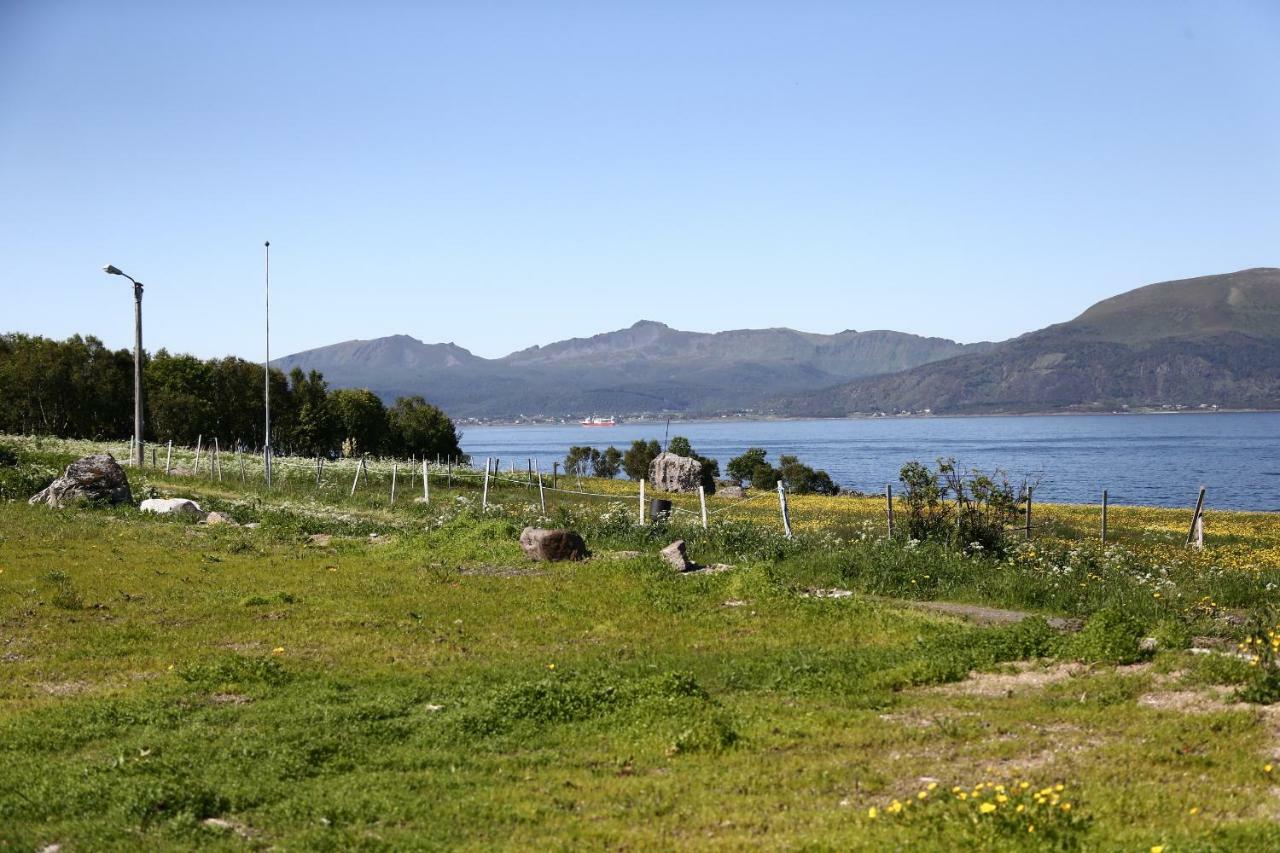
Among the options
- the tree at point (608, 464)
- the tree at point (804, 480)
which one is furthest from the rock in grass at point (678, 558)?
the tree at point (608, 464)

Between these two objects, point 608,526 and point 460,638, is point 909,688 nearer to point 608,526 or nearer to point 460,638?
point 460,638

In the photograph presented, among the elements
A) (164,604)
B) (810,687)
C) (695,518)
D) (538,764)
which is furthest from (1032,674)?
(695,518)

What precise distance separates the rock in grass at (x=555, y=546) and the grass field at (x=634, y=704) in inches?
27.1

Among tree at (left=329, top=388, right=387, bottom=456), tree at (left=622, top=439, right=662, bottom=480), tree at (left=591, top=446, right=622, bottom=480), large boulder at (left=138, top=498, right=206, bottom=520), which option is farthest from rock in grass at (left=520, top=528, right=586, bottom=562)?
tree at (left=591, top=446, right=622, bottom=480)

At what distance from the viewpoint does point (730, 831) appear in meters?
8.46

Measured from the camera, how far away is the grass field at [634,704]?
861 cm

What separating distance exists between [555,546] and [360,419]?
99446 millimetres

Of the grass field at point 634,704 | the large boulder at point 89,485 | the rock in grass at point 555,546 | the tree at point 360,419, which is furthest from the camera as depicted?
the tree at point 360,419

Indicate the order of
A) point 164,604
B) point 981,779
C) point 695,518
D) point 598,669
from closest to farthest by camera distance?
point 981,779, point 598,669, point 164,604, point 695,518

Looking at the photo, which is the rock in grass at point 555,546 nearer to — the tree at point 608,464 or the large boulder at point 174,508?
the large boulder at point 174,508

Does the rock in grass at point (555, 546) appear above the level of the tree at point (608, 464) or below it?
above

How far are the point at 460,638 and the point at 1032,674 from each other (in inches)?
335

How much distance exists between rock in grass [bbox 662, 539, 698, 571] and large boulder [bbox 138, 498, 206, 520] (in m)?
17.6

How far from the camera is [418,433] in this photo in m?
127
